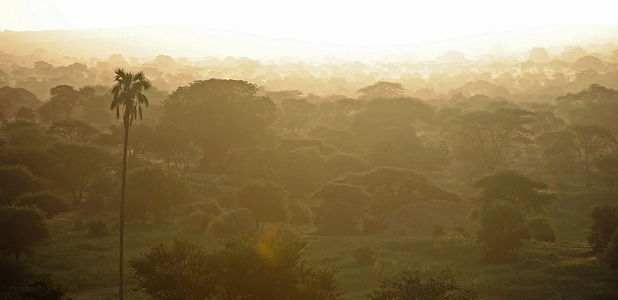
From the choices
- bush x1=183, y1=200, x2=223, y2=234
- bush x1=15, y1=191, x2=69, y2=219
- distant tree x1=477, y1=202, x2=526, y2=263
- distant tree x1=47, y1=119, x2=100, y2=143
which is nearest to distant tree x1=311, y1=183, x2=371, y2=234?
bush x1=183, y1=200, x2=223, y2=234

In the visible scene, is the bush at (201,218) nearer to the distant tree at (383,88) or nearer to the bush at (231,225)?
the bush at (231,225)

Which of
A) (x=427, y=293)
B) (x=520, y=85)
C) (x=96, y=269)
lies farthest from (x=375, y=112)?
(x=520, y=85)

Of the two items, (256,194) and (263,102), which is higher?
(263,102)

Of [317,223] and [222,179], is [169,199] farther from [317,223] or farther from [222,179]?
→ [222,179]

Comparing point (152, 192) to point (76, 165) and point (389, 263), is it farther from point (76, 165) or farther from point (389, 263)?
point (389, 263)

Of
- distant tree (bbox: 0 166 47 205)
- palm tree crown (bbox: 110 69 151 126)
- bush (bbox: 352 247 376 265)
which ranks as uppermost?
palm tree crown (bbox: 110 69 151 126)

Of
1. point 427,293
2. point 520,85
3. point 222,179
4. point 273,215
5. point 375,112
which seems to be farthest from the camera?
point 520,85

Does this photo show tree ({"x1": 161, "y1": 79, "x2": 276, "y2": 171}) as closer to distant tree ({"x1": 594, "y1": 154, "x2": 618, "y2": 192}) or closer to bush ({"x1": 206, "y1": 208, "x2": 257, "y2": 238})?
bush ({"x1": 206, "y1": 208, "x2": 257, "y2": 238})

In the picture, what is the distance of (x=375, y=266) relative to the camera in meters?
44.4

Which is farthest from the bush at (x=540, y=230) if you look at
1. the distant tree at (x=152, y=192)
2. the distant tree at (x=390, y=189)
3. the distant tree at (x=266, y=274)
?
the distant tree at (x=152, y=192)

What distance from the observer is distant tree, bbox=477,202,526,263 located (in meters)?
43.3

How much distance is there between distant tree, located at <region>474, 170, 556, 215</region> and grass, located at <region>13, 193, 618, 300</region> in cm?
812

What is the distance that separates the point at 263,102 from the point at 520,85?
446 feet

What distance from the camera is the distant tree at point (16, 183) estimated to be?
55.2 m
